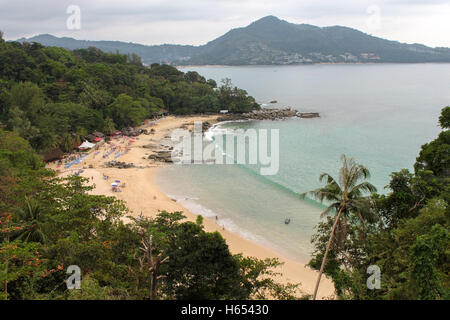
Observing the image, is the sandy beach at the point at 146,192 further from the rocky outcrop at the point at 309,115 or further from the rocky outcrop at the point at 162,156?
the rocky outcrop at the point at 309,115

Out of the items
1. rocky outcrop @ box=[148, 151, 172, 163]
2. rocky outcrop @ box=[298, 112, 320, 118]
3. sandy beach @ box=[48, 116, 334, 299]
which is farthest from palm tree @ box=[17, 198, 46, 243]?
rocky outcrop @ box=[298, 112, 320, 118]

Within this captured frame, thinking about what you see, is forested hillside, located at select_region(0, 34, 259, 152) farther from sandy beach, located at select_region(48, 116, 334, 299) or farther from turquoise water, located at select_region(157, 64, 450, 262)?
turquoise water, located at select_region(157, 64, 450, 262)

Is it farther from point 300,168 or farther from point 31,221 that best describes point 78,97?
point 31,221

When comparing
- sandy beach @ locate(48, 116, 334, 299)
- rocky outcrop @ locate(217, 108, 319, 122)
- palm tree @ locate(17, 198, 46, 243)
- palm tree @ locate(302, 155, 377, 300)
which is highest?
rocky outcrop @ locate(217, 108, 319, 122)

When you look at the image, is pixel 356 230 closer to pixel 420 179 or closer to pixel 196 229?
pixel 420 179

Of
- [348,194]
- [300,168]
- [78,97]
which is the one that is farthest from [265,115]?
[348,194]
